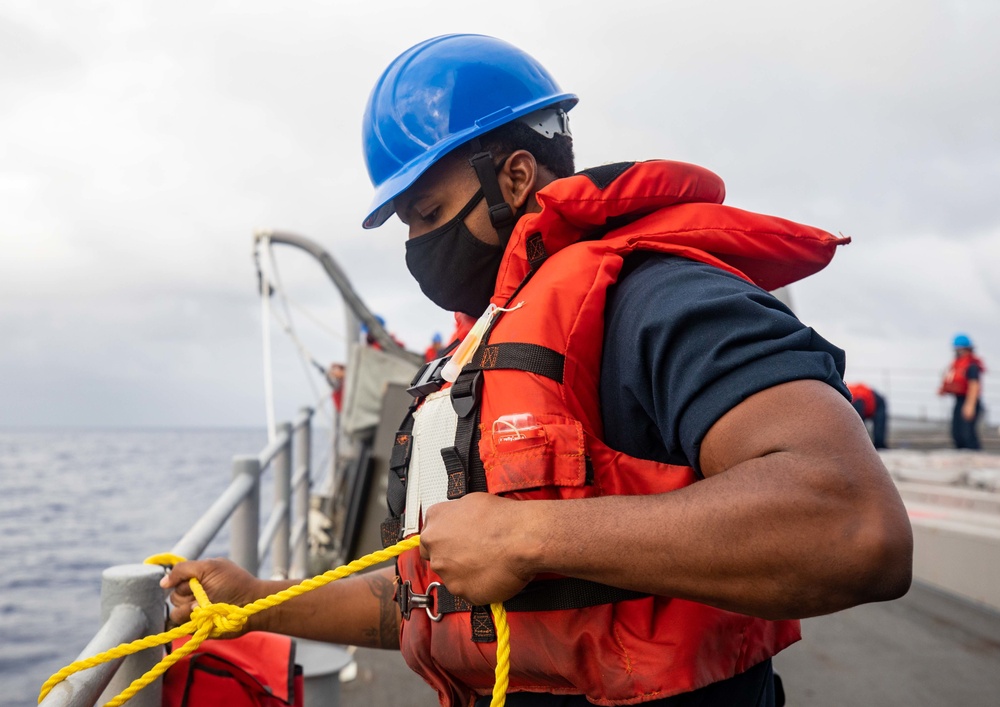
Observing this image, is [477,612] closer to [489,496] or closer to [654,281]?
[489,496]

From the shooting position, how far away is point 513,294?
1.41 metres

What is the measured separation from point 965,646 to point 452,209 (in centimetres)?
398

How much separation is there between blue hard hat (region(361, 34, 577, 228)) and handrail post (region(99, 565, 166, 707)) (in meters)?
0.92

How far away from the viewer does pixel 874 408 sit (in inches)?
423

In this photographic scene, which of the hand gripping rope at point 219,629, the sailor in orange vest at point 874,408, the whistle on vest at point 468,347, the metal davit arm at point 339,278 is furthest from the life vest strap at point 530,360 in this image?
the sailor in orange vest at point 874,408

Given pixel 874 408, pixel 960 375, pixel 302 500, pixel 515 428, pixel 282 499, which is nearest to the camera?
pixel 515 428

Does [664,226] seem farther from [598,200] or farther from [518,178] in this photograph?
[518,178]

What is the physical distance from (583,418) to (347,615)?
3.21 ft

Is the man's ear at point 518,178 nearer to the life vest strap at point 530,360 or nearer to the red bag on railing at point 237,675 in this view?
the life vest strap at point 530,360

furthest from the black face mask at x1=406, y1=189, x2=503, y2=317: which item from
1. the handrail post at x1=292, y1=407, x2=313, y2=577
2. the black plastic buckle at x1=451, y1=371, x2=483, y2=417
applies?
the handrail post at x1=292, y1=407, x2=313, y2=577

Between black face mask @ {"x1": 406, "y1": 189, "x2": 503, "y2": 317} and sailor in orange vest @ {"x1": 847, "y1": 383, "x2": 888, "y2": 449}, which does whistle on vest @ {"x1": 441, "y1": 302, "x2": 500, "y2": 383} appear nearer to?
black face mask @ {"x1": 406, "y1": 189, "x2": 503, "y2": 317}

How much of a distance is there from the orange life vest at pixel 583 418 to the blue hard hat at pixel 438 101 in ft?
1.21

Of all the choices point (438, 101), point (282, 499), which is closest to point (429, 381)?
point (438, 101)

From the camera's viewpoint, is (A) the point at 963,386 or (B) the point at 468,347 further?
(A) the point at 963,386
